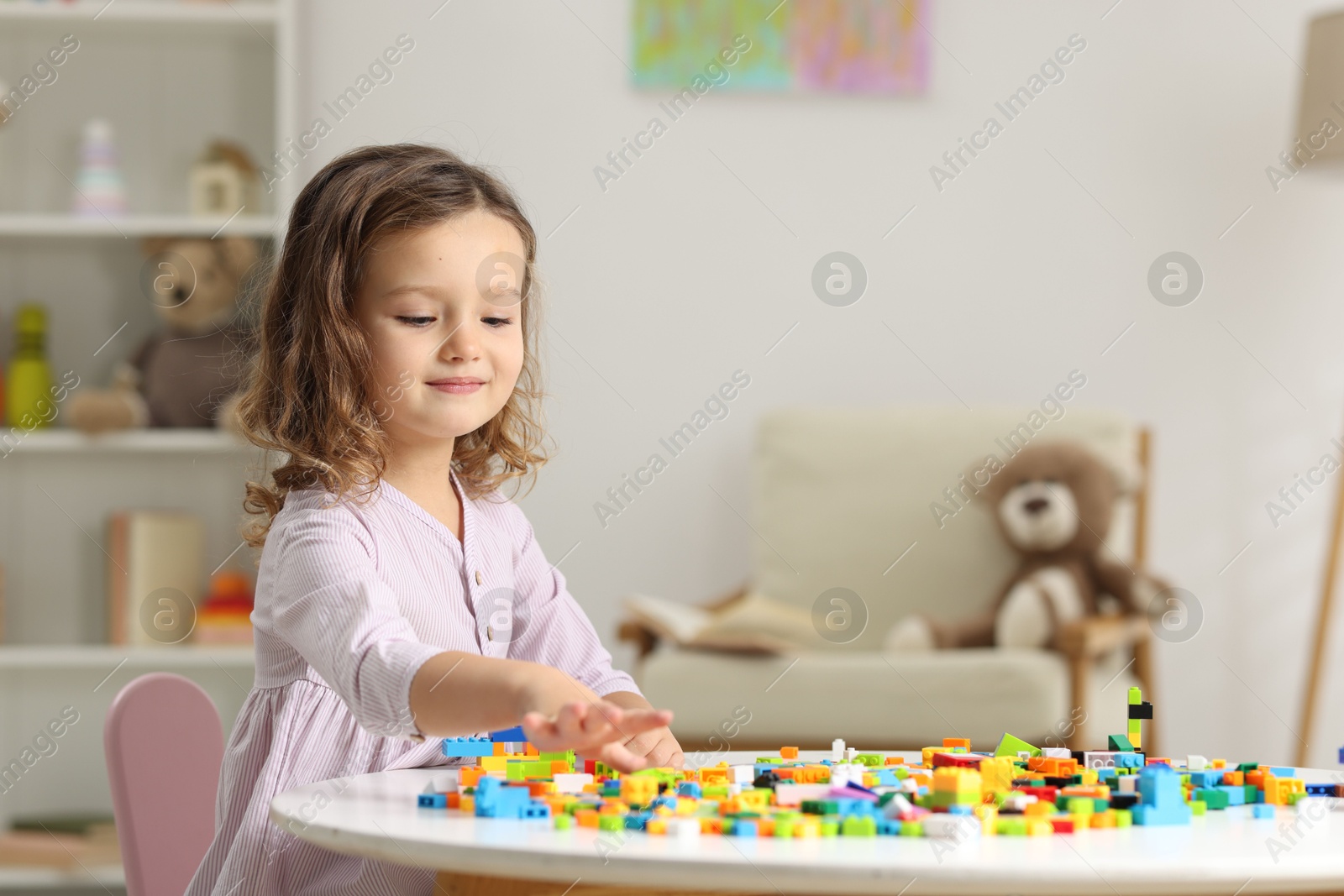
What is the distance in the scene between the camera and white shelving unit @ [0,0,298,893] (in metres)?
2.69

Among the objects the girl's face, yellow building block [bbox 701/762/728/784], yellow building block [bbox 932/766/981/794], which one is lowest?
yellow building block [bbox 701/762/728/784]

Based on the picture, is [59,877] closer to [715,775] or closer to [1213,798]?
[715,775]

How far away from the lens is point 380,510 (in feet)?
3.20

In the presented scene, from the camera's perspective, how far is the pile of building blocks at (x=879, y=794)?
0.57 m

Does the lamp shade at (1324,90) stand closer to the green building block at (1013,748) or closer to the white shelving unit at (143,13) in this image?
the white shelving unit at (143,13)

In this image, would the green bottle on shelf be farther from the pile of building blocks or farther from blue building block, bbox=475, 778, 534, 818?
blue building block, bbox=475, 778, 534, 818

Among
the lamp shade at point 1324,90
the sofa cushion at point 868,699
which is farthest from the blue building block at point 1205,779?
the lamp shade at point 1324,90

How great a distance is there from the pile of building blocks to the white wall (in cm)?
218

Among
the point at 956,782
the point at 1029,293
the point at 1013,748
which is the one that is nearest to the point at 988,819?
the point at 956,782

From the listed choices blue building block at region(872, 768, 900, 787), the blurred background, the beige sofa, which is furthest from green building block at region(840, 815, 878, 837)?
the blurred background

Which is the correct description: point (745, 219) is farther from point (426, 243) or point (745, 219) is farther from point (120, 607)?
point (426, 243)

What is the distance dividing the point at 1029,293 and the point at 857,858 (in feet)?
8.65

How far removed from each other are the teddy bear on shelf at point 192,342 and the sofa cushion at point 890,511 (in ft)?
3.81

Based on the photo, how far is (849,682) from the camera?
221cm
